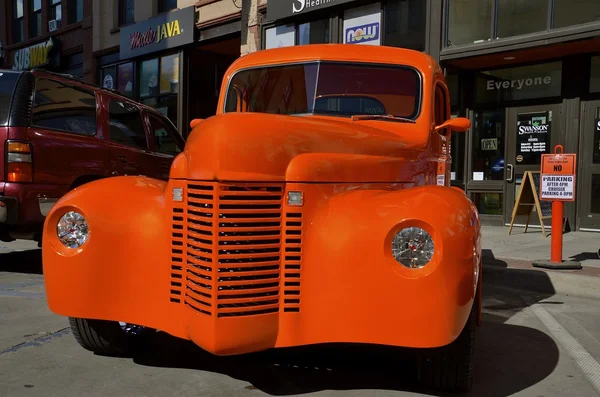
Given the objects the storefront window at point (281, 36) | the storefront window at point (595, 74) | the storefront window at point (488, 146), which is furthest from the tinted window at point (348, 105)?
the storefront window at point (281, 36)

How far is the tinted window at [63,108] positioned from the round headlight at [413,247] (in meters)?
4.40

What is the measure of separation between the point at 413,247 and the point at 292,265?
0.60 meters

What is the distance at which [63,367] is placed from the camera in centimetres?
318

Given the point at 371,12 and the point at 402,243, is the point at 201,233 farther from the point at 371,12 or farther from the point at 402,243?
the point at 371,12

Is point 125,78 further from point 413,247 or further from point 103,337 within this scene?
point 413,247

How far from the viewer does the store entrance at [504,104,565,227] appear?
9.59m

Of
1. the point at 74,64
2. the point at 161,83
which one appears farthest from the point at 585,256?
the point at 74,64

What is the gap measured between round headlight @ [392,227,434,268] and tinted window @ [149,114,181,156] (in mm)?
5427

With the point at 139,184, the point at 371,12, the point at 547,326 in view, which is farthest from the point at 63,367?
the point at 371,12

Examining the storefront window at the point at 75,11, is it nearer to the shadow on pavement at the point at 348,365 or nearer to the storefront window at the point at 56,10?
the storefront window at the point at 56,10

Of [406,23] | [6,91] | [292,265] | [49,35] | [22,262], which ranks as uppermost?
[49,35]

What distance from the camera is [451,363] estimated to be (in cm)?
280

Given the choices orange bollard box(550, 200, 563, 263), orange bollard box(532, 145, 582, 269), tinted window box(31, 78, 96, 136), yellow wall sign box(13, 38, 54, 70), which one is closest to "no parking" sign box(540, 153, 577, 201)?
orange bollard box(532, 145, 582, 269)

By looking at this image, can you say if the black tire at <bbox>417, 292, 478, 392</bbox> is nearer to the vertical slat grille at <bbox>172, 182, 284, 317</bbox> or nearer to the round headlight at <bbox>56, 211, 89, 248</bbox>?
the vertical slat grille at <bbox>172, 182, 284, 317</bbox>
